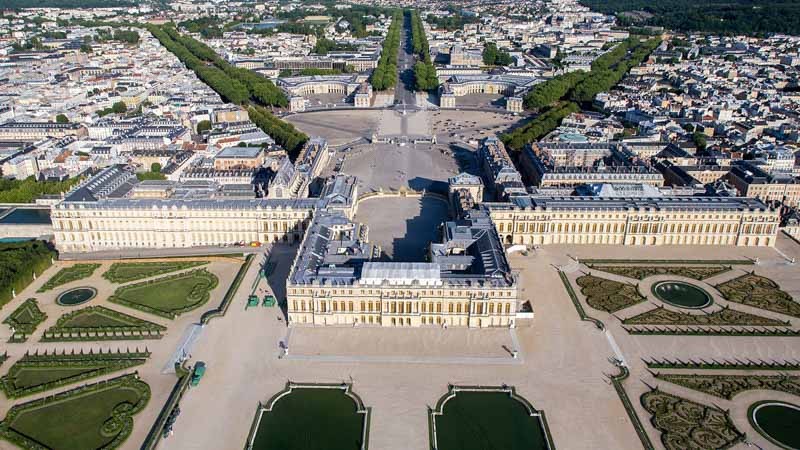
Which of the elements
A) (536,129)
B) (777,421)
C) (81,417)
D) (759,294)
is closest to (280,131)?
(536,129)

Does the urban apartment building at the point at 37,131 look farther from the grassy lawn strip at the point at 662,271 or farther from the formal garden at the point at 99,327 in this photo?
the grassy lawn strip at the point at 662,271

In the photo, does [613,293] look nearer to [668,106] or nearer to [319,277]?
[319,277]

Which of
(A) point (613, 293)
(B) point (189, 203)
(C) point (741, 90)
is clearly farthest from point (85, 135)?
(C) point (741, 90)

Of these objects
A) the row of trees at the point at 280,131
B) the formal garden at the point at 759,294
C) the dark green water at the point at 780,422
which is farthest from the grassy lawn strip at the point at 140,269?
the formal garden at the point at 759,294

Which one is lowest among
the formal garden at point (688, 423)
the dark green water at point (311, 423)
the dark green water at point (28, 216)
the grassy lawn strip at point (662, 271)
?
the dark green water at point (311, 423)

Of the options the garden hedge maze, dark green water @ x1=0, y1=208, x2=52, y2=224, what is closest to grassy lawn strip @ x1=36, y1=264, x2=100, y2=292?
dark green water @ x1=0, y1=208, x2=52, y2=224
